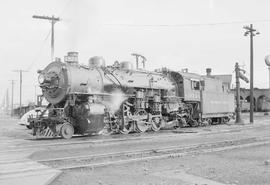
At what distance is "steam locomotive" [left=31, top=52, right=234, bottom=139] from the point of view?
1591 centimetres

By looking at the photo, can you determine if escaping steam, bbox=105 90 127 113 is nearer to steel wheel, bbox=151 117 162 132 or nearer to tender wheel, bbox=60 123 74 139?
tender wheel, bbox=60 123 74 139

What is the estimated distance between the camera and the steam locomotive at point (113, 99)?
15.9m

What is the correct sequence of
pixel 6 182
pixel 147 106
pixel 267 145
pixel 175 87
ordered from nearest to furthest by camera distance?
pixel 6 182, pixel 267 145, pixel 147 106, pixel 175 87

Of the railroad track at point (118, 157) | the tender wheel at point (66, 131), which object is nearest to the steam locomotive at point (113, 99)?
the tender wheel at point (66, 131)

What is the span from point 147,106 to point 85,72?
171 inches

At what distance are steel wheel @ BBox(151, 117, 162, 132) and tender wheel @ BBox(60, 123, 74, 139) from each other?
18.3 feet

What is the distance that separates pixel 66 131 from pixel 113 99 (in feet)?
10.9

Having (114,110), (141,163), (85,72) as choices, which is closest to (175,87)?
(114,110)

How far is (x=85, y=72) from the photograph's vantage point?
16719mm

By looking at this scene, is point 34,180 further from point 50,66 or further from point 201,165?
point 50,66

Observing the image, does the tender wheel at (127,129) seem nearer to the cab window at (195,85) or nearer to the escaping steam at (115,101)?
the escaping steam at (115,101)

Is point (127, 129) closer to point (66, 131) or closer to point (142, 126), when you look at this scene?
point (142, 126)

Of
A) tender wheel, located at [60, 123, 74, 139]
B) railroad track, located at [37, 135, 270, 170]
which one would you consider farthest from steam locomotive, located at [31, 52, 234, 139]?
railroad track, located at [37, 135, 270, 170]

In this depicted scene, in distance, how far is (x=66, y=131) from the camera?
1522 centimetres
